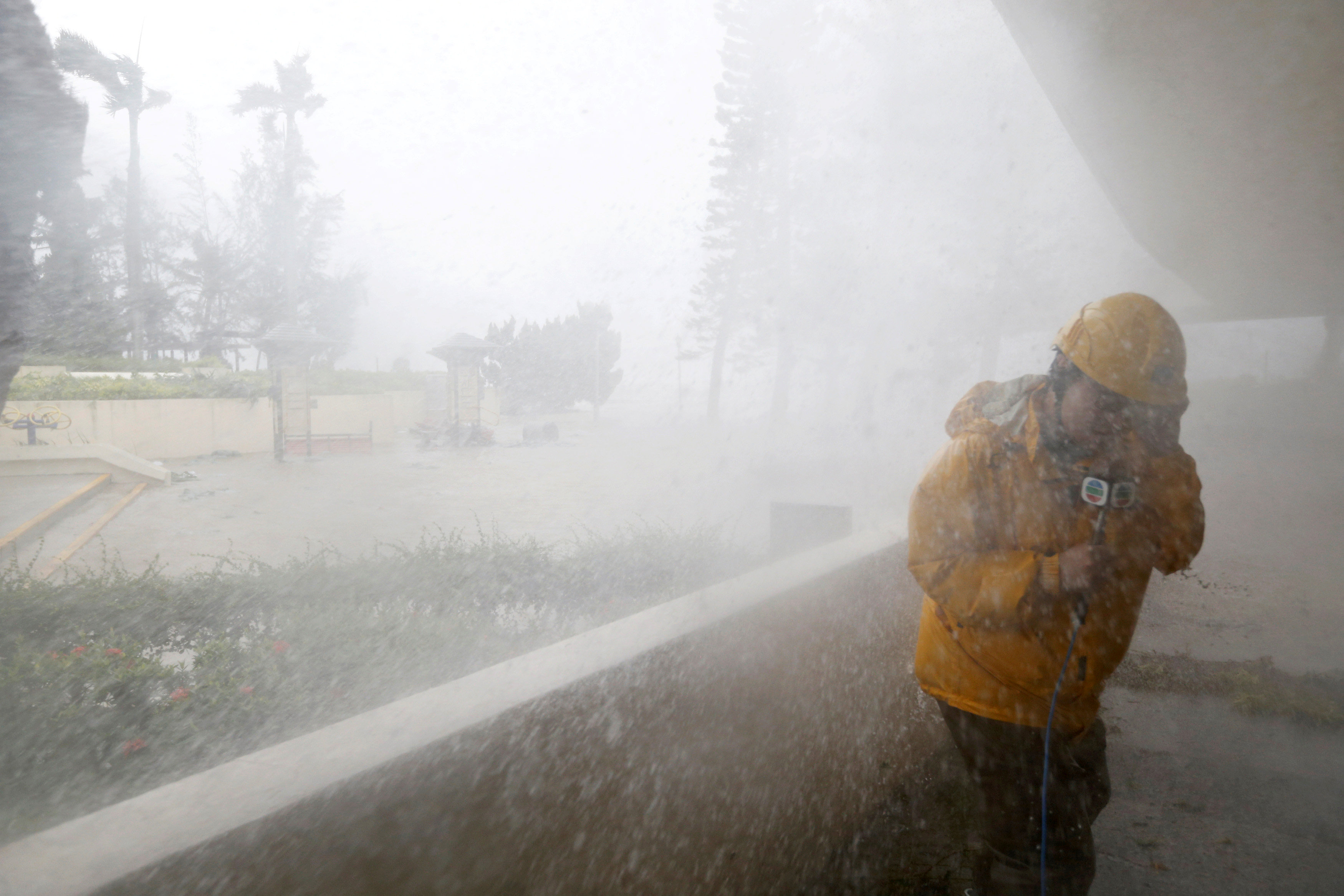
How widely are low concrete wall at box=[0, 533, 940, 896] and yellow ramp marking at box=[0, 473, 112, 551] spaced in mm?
5855

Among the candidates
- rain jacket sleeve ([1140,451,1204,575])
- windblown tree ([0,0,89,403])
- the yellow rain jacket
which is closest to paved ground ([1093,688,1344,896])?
the yellow rain jacket

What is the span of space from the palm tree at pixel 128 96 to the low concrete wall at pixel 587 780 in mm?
2634

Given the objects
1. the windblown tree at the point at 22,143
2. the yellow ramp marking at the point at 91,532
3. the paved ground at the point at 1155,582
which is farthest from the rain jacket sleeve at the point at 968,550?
the yellow ramp marking at the point at 91,532

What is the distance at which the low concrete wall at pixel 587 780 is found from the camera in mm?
1265

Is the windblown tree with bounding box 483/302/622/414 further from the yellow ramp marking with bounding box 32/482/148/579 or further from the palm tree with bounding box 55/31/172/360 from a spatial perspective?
the palm tree with bounding box 55/31/172/360

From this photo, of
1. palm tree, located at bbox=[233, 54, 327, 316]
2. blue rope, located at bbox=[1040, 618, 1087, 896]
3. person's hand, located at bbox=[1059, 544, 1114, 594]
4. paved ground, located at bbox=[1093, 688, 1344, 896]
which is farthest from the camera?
palm tree, located at bbox=[233, 54, 327, 316]

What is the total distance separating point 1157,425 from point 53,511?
9.35 m

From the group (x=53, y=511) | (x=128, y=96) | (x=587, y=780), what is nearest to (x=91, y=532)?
(x=53, y=511)

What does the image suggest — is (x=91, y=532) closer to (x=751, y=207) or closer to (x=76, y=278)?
(x=76, y=278)

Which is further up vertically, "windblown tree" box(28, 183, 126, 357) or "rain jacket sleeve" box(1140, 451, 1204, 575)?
"windblown tree" box(28, 183, 126, 357)

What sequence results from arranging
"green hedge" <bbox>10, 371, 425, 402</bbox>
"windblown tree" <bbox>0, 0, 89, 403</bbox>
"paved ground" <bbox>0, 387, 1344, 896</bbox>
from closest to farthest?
"windblown tree" <bbox>0, 0, 89, 403</bbox> → "paved ground" <bbox>0, 387, 1344, 896</bbox> → "green hedge" <bbox>10, 371, 425, 402</bbox>

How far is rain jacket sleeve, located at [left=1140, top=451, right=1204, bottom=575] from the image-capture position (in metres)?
1.51

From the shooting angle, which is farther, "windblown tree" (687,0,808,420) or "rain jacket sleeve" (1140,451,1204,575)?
"windblown tree" (687,0,808,420)

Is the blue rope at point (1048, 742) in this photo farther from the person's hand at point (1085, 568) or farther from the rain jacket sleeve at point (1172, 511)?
the rain jacket sleeve at point (1172, 511)
